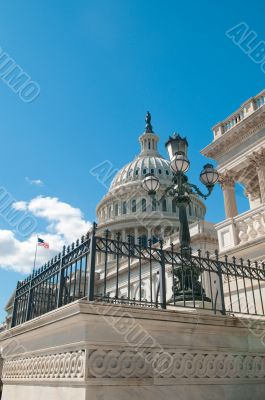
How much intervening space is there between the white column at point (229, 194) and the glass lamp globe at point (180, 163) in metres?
11.1

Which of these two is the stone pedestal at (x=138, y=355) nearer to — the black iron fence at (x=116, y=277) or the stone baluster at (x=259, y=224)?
the black iron fence at (x=116, y=277)

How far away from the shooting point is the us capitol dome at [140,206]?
69.4 m

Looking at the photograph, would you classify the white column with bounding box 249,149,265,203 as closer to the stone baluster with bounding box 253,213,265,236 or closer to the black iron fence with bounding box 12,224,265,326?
the stone baluster with bounding box 253,213,265,236

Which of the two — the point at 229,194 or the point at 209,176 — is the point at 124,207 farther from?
the point at 209,176

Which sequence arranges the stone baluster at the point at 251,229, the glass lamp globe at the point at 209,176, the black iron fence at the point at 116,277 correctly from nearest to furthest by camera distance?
the black iron fence at the point at 116,277 → the glass lamp globe at the point at 209,176 → the stone baluster at the point at 251,229

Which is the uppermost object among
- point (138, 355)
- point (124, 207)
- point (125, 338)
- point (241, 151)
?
point (124, 207)

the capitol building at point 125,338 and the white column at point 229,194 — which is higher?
the white column at point 229,194

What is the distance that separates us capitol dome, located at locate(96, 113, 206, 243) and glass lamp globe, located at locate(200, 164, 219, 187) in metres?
52.9

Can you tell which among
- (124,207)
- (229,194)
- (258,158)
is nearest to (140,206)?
(124,207)

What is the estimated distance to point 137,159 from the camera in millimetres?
90188

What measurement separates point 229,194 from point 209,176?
11.2 metres

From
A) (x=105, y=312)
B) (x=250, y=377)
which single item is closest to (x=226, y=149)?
(x=250, y=377)

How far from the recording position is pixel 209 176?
33.4ft

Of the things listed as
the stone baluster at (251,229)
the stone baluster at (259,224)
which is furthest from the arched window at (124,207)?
the stone baluster at (259,224)
